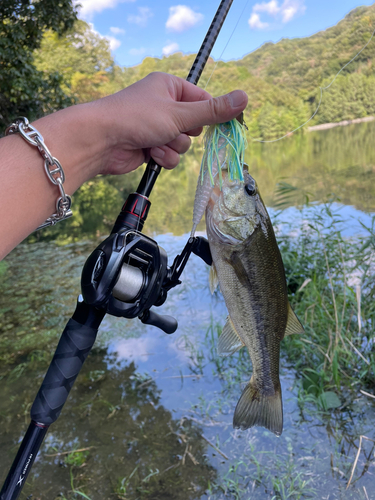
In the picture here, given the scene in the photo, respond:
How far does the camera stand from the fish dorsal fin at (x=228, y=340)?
1712mm

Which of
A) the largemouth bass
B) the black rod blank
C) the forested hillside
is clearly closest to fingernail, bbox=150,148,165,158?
the black rod blank

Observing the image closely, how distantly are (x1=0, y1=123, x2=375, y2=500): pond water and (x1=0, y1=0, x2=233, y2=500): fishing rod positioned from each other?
1.50 meters

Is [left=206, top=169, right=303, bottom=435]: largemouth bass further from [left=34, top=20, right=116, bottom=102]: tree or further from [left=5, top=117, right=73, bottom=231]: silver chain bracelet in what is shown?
[left=34, top=20, right=116, bottom=102]: tree

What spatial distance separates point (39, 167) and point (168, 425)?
2.61 meters

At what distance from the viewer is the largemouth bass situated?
1.53 meters

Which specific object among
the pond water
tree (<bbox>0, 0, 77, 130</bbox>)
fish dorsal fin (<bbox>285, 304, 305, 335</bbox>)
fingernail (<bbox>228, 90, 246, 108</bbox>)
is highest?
tree (<bbox>0, 0, 77, 130</bbox>)

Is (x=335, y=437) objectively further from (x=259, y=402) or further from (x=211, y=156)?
(x=211, y=156)

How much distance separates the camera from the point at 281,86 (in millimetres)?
33625

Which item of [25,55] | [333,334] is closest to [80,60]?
[25,55]

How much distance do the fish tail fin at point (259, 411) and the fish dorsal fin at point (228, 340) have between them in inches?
9.6

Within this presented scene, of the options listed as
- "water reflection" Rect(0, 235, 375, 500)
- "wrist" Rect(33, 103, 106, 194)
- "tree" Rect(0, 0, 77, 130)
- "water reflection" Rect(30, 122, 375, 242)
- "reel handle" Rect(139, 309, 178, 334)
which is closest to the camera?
"wrist" Rect(33, 103, 106, 194)

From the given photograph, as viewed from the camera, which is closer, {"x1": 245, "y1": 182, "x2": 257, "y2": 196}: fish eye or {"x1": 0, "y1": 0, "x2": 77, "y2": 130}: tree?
{"x1": 245, "y1": 182, "x2": 257, "y2": 196}: fish eye

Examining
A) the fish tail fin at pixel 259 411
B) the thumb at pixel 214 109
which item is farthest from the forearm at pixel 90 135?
the fish tail fin at pixel 259 411

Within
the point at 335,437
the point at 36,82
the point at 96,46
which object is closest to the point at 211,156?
the point at 335,437
